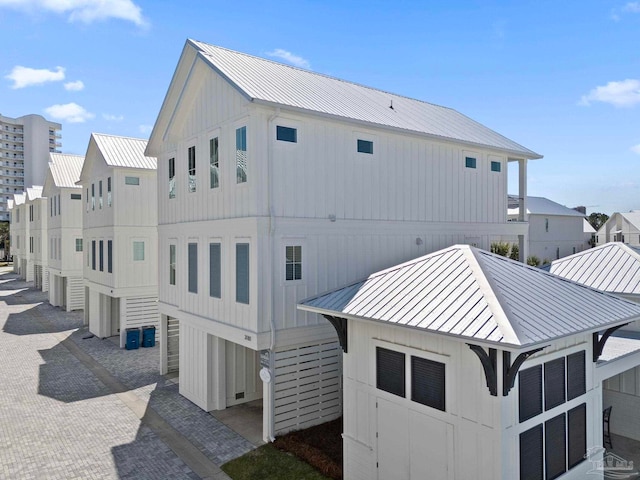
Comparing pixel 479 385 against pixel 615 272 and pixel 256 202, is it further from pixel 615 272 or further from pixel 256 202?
pixel 615 272

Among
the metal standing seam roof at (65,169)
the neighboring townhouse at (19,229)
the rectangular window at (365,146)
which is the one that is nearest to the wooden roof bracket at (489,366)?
the rectangular window at (365,146)

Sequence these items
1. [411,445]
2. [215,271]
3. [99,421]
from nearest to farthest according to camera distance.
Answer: [411,445], [99,421], [215,271]

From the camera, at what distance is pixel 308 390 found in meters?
12.4

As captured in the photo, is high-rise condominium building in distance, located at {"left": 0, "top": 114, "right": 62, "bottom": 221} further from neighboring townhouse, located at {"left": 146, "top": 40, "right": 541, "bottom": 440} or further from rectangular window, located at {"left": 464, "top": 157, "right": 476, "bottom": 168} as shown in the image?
rectangular window, located at {"left": 464, "top": 157, "right": 476, "bottom": 168}

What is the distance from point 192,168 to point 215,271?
3.59 metres

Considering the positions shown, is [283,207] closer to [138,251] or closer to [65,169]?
[138,251]

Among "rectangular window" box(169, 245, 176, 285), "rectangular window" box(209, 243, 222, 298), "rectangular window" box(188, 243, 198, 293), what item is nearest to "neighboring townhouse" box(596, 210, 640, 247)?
"rectangular window" box(169, 245, 176, 285)

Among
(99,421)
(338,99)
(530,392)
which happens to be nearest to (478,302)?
(530,392)

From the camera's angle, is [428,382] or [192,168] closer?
[428,382]

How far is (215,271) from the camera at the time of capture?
44.0 ft

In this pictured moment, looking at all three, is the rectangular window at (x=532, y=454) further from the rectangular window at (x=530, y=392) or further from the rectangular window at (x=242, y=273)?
the rectangular window at (x=242, y=273)

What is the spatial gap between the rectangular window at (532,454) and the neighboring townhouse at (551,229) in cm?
3527

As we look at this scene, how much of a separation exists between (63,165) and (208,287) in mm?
23959

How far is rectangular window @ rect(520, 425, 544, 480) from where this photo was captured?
7383 millimetres
